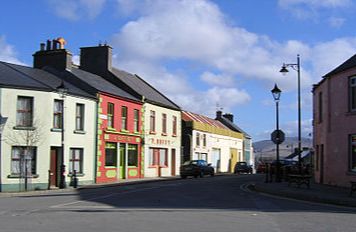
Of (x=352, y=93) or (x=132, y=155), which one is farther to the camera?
(x=132, y=155)

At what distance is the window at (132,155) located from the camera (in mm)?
40312

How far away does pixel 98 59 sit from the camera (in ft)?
141

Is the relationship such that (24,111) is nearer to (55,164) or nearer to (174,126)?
(55,164)

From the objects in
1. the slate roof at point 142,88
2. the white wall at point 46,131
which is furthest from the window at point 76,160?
the slate roof at point 142,88

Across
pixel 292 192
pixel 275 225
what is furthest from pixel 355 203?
pixel 275 225

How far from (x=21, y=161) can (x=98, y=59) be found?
50.7ft

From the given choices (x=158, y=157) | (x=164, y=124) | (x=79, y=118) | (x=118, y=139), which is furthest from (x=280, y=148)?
(x=79, y=118)

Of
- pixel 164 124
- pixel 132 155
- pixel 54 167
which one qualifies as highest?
pixel 164 124

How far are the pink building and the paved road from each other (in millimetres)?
7545

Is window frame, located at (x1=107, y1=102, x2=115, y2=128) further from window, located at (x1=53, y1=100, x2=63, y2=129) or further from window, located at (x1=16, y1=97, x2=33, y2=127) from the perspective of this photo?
window, located at (x1=16, y1=97, x2=33, y2=127)

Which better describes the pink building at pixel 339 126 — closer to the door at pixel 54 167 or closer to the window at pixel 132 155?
the window at pixel 132 155

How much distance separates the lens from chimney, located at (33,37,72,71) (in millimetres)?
36531

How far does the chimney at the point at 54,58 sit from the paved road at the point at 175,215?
17261 millimetres

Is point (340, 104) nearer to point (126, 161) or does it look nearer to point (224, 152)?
point (126, 161)
